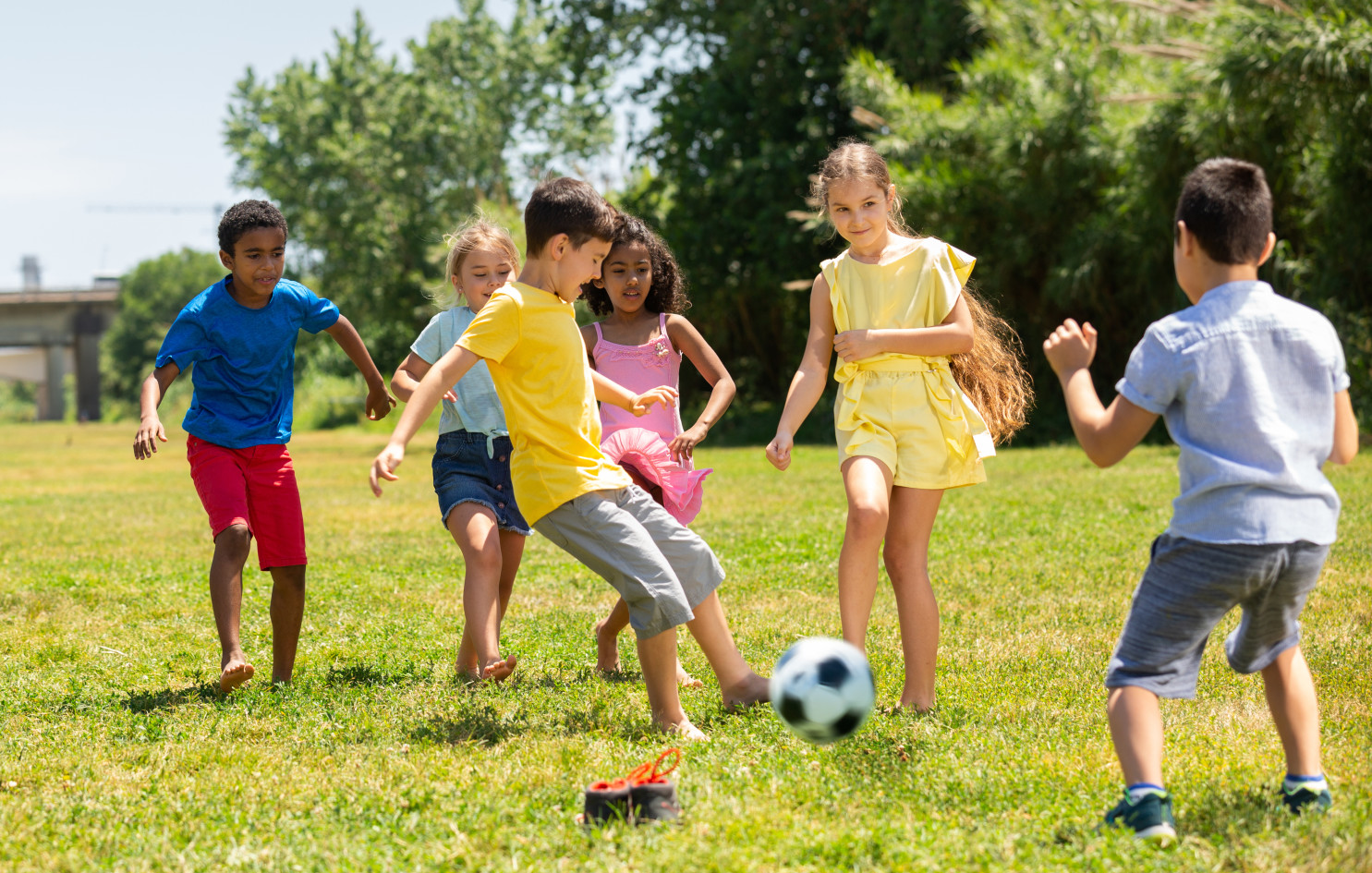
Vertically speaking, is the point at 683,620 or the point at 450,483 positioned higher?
the point at 450,483

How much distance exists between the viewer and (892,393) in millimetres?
4285

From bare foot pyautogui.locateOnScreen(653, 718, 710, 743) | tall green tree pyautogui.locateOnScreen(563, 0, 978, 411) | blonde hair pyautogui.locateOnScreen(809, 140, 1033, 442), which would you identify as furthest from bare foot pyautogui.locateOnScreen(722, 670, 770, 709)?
tall green tree pyautogui.locateOnScreen(563, 0, 978, 411)

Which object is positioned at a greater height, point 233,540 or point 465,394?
point 465,394

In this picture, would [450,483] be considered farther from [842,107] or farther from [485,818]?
[842,107]

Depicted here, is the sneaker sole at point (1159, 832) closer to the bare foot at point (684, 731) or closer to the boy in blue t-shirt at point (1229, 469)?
the boy in blue t-shirt at point (1229, 469)

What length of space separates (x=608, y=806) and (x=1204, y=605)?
1.53 m

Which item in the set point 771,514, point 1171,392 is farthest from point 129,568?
point 1171,392

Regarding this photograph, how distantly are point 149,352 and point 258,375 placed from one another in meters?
78.9

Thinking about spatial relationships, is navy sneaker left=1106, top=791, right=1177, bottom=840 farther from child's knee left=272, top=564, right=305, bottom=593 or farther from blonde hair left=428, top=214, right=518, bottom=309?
child's knee left=272, top=564, right=305, bottom=593

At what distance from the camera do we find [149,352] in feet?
253

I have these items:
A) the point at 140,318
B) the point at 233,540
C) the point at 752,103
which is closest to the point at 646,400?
the point at 233,540

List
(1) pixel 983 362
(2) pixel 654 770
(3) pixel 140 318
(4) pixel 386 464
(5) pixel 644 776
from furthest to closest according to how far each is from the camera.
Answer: (3) pixel 140 318, (1) pixel 983 362, (4) pixel 386 464, (2) pixel 654 770, (5) pixel 644 776

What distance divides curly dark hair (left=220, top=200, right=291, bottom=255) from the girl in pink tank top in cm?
135

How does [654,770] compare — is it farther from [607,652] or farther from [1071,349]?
[607,652]
